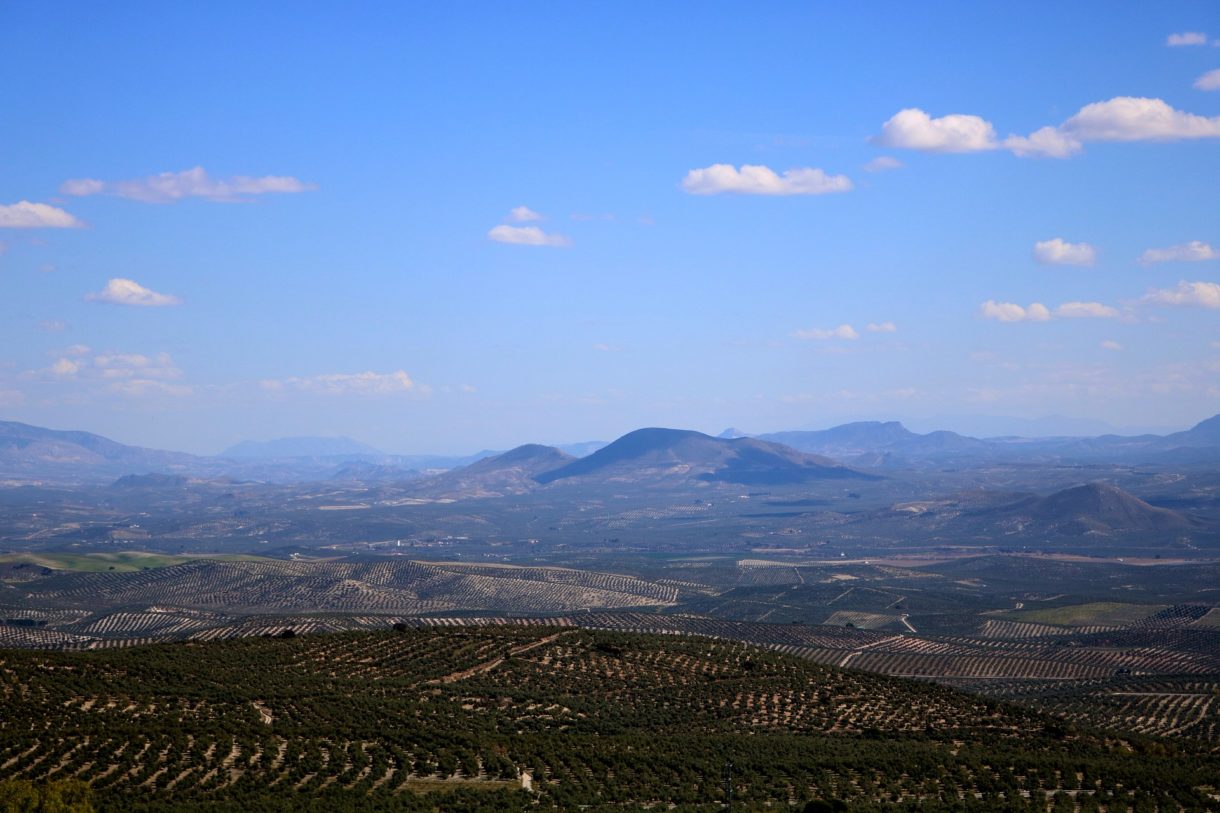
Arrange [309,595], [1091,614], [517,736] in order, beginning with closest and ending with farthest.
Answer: [517,736]
[1091,614]
[309,595]

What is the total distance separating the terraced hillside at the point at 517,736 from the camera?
45.2 m

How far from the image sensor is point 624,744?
53.0 metres

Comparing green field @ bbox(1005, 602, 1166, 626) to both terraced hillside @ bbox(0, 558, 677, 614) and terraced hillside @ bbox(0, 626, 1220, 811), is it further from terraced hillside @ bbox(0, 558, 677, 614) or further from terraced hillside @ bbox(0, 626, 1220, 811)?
terraced hillside @ bbox(0, 626, 1220, 811)

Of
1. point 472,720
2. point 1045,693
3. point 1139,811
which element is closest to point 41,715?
point 472,720

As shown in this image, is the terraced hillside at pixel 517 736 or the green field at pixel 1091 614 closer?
the terraced hillside at pixel 517 736

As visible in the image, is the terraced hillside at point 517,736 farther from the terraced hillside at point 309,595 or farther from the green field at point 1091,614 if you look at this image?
the terraced hillside at point 309,595

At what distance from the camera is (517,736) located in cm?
5334

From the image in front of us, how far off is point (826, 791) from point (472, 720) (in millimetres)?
15374

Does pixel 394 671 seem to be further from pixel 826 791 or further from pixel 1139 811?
pixel 1139 811

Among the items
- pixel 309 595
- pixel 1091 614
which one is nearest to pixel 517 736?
pixel 1091 614

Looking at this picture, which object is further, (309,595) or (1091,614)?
(309,595)

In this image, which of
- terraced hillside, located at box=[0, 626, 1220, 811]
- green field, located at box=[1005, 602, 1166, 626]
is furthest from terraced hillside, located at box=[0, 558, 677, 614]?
terraced hillside, located at box=[0, 626, 1220, 811]

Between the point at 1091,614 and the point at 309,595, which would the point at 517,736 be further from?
the point at 309,595

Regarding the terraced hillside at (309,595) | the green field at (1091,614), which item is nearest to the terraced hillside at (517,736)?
the green field at (1091,614)
